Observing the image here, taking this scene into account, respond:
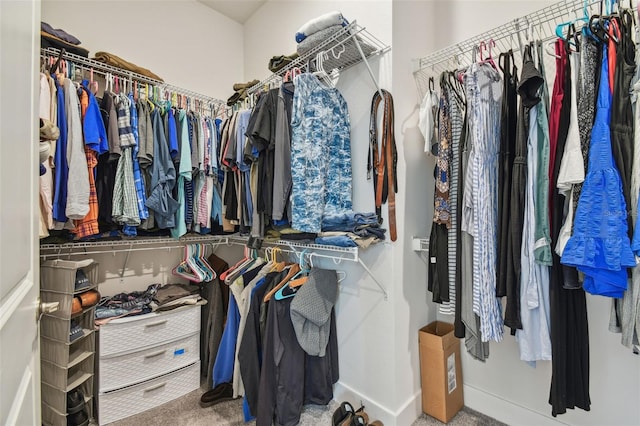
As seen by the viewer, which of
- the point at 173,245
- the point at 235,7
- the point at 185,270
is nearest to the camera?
the point at 185,270

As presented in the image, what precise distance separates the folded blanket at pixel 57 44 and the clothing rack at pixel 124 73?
0.07 ft

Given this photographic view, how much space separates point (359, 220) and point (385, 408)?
3.43 feet

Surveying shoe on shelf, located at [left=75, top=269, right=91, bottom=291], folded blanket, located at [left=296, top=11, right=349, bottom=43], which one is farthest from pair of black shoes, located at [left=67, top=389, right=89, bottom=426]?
folded blanket, located at [left=296, top=11, right=349, bottom=43]

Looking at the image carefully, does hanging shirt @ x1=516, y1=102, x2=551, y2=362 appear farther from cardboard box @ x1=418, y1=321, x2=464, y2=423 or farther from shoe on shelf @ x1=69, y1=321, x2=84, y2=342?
shoe on shelf @ x1=69, y1=321, x2=84, y2=342

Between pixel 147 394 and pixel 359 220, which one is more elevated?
pixel 359 220

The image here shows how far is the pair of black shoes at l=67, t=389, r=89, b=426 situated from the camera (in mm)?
1579

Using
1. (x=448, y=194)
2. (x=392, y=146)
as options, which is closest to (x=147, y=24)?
(x=392, y=146)

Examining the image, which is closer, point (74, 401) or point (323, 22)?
point (323, 22)

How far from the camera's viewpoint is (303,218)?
1.53 metres

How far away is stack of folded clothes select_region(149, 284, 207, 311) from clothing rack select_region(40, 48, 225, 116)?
1441 millimetres

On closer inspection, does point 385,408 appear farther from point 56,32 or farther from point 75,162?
point 56,32

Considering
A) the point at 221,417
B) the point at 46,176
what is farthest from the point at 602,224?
the point at 46,176

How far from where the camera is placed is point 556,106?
1.10 m

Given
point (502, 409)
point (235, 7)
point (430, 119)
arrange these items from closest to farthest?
1. point (430, 119)
2. point (502, 409)
3. point (235, 7)
